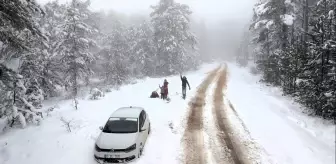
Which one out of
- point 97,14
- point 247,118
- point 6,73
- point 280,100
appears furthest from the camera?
point 97,14

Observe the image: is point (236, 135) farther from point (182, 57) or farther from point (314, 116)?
point (182, 57)

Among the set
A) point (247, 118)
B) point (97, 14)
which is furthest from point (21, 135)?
point (97, 14)

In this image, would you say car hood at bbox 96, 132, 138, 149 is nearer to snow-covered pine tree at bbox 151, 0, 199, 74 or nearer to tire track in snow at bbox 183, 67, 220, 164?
tire track in snow at bbox 183, 67, 220, 164

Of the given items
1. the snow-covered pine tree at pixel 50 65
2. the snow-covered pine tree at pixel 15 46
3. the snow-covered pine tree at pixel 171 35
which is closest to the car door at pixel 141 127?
the snow-covered pine tree at pixel 15 46

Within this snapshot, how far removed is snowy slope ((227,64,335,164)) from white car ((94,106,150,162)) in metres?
5.56

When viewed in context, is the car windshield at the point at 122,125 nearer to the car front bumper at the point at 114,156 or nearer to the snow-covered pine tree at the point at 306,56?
the car front bumper at the point at 114,156

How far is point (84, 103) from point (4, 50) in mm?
6729

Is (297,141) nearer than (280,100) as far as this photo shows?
Yes

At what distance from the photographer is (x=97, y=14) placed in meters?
43.2

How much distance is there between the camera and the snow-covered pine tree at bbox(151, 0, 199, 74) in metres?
41.5

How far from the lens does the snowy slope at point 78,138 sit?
1209 cm

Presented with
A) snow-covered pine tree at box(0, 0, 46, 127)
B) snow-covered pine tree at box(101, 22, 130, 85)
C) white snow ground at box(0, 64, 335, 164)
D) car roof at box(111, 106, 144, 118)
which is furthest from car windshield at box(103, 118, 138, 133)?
snow-covered pine tree at box(101, 22, 130, 85)

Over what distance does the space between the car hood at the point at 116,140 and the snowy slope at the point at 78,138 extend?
32.6 inches

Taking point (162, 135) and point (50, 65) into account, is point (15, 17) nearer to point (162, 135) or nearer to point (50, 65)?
point (162, 135)
